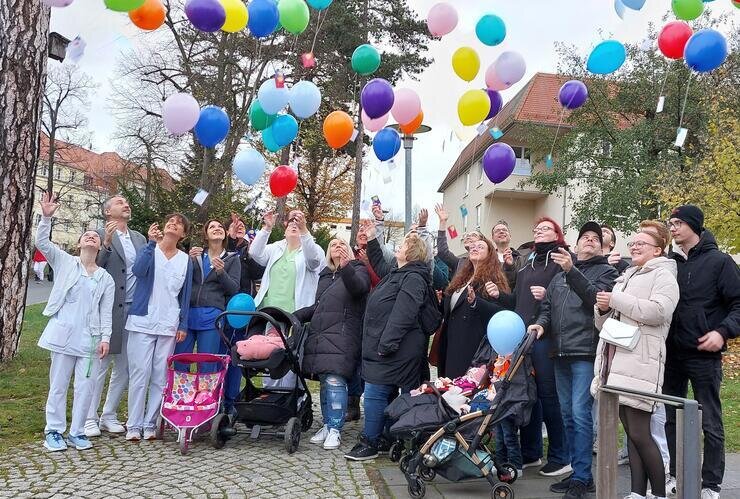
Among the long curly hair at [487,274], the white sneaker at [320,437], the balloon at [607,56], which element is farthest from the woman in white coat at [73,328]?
the balloon at [607,56]

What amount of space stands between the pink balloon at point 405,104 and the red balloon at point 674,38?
267 centimetres

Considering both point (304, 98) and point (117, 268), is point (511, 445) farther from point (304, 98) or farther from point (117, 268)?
point (304, 98)

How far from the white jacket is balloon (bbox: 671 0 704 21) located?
4.41 m

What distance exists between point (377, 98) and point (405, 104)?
503 millimetres

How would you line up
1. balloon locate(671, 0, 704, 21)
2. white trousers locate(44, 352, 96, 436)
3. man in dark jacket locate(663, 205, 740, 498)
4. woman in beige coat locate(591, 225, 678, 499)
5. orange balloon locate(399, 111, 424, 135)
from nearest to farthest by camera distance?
woman in beige coat locate(591, 225, 678, 499)
man in dark jacket locate(663, 205, 740, 498)
white trousers locate(44, 352, 96, 436)
balloon locate(671, 0, 704, 21)
orange balloon locate(399, 111, 424, 135)

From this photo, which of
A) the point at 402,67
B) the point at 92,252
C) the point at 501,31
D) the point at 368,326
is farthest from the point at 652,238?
the point at 402,67

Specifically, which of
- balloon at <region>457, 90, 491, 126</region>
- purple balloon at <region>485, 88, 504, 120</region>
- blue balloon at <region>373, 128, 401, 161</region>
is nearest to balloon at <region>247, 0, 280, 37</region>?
blue balloon at <region>373, 128, 401, 161</region>

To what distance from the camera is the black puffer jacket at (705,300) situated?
3855mm

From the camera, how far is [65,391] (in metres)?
5.01

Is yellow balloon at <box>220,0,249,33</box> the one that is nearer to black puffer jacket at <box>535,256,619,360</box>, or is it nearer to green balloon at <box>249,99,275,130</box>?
green balloon at <box>249,99,275,130</box>

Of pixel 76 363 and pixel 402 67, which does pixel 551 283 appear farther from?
pixel 402 67

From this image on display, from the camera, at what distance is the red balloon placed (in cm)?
641

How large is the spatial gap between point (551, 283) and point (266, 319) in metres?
2.32

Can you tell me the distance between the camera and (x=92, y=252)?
522cm
